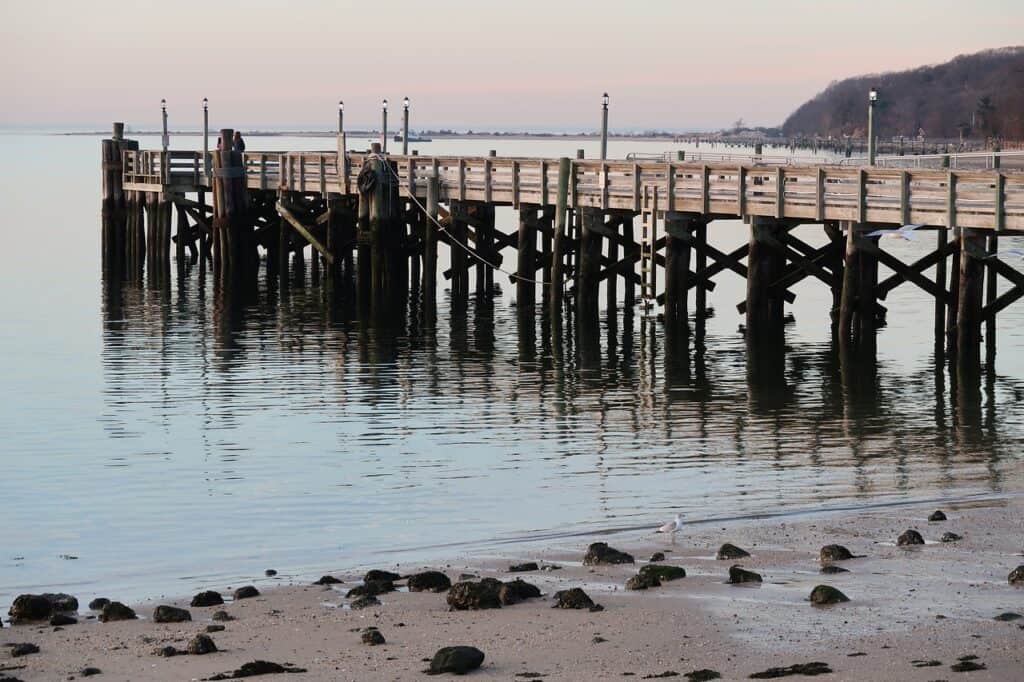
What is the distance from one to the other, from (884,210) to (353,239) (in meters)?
19.4

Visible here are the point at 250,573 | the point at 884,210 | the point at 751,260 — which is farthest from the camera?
the point at 751,260

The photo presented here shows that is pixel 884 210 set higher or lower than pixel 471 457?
higher

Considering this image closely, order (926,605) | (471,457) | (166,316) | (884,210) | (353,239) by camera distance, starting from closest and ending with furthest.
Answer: (926,605), (471,457), (884,210), (166,316), (353,239)

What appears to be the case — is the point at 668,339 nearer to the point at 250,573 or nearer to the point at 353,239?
the point at 353,239

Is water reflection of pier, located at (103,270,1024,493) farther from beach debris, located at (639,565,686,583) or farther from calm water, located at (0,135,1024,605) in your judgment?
beach debris, located at (639,565,686,583)

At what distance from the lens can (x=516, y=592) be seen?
545 inches

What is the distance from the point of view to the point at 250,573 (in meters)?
15.8

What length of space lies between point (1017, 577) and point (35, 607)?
784 centimetres

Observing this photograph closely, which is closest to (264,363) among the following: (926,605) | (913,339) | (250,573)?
(913,339)

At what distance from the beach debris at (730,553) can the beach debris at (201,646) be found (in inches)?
193

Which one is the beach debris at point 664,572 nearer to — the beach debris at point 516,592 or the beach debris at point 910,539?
the beach debris at point 516,592

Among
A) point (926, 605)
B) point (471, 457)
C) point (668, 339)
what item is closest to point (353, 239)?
point (668, 339)

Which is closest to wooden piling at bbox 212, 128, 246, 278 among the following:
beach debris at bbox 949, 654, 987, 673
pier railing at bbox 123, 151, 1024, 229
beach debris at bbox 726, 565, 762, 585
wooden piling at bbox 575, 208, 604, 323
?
pier railing at bbox 123, 151, 1024, 229

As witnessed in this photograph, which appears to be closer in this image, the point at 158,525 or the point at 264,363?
the point at 158,525
